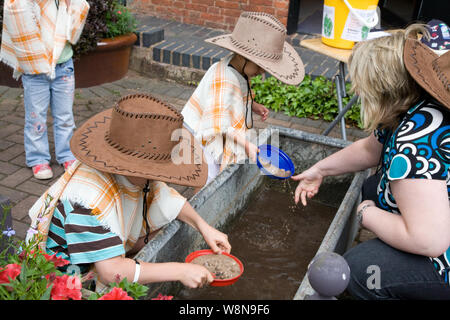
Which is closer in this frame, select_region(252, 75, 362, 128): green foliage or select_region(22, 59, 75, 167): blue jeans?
select_region(22, 59, 75, 167): blue jeans

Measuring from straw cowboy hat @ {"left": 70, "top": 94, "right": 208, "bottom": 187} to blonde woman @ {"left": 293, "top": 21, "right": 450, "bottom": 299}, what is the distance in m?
0.76

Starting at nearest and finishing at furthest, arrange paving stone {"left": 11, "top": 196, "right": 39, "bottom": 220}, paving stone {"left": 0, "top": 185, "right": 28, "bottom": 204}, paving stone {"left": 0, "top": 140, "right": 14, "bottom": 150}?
paving stone {"left": 11, "top": 196, "right": 39, "bottom": 220} → paving stone {"left": 0, "top": 185, "right": 28, "bottom": 204} → paving stone {"left": 0, "top": 140, "right": 14, "bottom": 150}

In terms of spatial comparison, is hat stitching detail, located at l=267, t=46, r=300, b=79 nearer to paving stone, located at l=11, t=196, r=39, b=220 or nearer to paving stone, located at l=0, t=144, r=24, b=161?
paving stone, located at l=11, t=196, r=39, b=220

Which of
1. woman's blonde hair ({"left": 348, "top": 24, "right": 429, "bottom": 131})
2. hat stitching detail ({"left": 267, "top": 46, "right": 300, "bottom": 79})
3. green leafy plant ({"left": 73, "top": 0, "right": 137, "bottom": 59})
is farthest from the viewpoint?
green leafy plant ({"left": 73, "top": 0, "right": 137, "bottom": 59})

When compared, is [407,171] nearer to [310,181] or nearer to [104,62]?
[310,181]

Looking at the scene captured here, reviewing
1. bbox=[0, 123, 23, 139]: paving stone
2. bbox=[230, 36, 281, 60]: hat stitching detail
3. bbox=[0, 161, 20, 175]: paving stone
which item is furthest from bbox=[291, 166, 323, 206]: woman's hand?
bbox=[0, 123, 23, 139]: paving stone

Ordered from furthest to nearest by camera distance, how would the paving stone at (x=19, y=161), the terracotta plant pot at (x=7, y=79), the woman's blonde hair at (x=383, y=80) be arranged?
the terracotta plant pot at (x=7, y=79) < the paving stone at (x=19, y=161) < the woman's blonde hair at (x=383, y=80)

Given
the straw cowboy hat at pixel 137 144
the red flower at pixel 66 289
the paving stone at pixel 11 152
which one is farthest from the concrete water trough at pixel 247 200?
the paving stone at pixel 11 152

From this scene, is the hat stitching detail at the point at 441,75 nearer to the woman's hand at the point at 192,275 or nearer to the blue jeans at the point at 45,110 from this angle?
the woman's hand at the point at 192,275

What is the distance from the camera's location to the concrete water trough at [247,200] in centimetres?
188

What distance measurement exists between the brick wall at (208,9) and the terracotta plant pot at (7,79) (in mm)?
2274

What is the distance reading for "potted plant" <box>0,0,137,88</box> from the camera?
4.66m

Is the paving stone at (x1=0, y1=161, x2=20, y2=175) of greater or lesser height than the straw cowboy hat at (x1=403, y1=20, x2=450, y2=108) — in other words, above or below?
below
